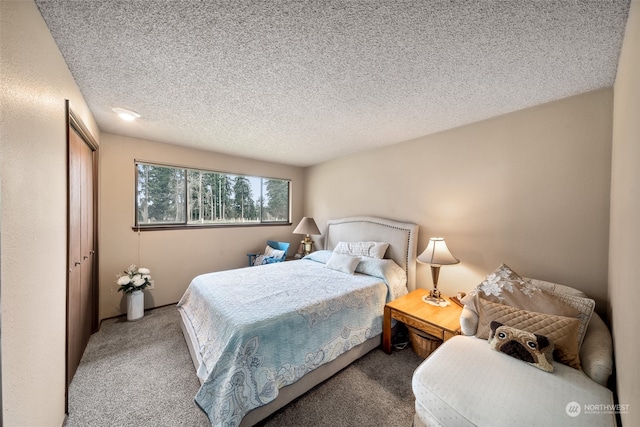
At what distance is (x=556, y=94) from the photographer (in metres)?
1.87

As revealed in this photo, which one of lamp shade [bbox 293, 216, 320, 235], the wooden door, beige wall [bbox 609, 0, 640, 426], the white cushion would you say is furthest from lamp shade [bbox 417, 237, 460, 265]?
the wooden door

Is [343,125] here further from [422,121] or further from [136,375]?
[136,375]

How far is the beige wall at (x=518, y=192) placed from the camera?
1814 millimetres

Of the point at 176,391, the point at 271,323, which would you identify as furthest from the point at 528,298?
the point at 176,391

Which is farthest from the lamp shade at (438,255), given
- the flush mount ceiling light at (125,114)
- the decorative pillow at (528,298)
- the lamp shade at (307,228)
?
the flush mount ceiling light at (125,114)

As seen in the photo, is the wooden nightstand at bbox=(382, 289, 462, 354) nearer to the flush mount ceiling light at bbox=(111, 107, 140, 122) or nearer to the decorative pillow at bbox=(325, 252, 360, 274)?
the decorative pillow at bbox=(325, 252, 360, 274)

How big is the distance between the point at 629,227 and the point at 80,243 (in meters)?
3.94

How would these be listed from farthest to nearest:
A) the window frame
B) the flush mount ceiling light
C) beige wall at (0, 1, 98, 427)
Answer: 1. the window frame
2. the flush mount ceiling light
3. beige wall at (0, 1, 98, 427)

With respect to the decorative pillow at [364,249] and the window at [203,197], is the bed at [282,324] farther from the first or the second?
the window at [203,197]

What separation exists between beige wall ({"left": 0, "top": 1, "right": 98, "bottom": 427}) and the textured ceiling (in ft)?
0.91

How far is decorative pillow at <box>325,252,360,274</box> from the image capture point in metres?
2.90

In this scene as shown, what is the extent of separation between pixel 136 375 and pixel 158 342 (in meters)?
0.52

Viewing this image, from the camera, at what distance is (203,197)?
378 cm

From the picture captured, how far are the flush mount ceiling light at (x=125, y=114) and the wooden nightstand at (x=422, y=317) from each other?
3.30 metres
